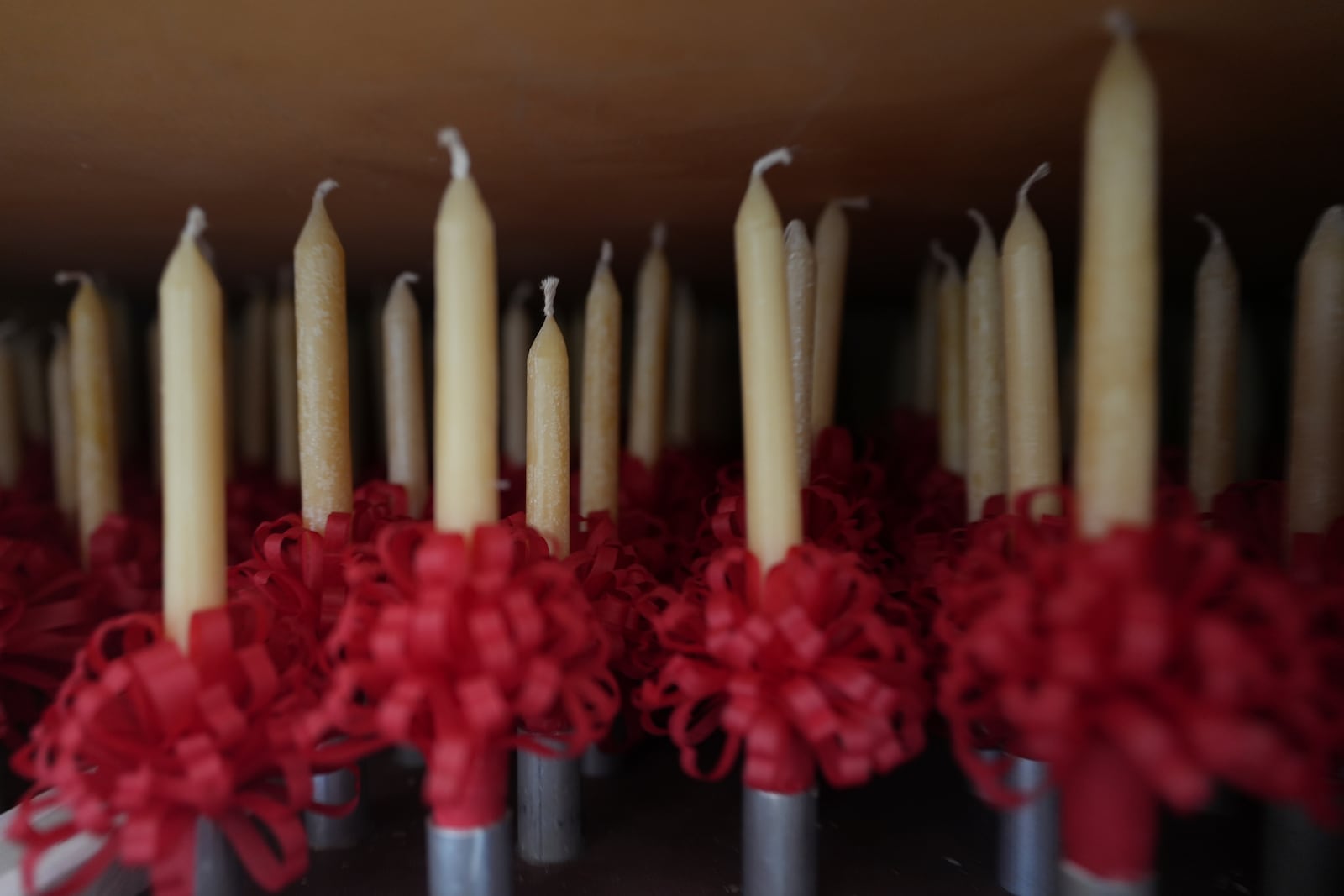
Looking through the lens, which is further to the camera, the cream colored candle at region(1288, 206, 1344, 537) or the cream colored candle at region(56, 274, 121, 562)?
the cream colored candle at region(56, 274, 121, 562)

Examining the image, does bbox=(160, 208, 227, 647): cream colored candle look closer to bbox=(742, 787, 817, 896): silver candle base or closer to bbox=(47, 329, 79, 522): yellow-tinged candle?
bbox=(742, 787, 817, 896): silver candle base

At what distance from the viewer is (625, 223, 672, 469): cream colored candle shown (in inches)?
25.3

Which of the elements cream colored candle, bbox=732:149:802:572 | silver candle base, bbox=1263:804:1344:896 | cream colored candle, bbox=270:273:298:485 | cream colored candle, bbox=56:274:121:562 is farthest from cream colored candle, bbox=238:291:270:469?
silver candle base, bbox=1263:804:1344:896

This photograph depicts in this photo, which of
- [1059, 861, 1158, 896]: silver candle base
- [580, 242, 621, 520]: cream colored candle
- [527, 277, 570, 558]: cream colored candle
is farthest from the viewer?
[580, 242, 621, 520]: cream colored candle

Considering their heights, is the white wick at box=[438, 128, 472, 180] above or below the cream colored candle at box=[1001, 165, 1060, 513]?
above

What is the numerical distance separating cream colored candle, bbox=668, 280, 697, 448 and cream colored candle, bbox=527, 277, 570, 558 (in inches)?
14.0

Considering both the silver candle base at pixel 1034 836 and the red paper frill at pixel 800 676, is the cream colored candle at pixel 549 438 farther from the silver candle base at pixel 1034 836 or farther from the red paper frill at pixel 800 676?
the silver candle base at pixel 1034 836

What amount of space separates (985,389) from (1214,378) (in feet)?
0.41

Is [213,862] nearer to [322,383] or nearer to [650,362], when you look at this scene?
[322,383]

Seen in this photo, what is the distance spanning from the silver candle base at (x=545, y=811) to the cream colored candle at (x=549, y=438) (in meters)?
0.12

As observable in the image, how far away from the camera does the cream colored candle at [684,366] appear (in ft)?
2.71

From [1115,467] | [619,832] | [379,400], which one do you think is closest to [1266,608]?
[1115,467]

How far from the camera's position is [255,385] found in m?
0.89

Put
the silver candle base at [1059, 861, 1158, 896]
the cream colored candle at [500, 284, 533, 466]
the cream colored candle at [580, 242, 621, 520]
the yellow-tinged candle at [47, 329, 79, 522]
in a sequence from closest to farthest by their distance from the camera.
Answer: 1. the silver candle base at [1059, 861, 1158, 896]
2. the cream colored candle at [580, 242, 621, 520]
3. the yellow-tinged candle at [47, 329, 79, 522]
4. the cream colored candle at [500, 284, 533, 466]
